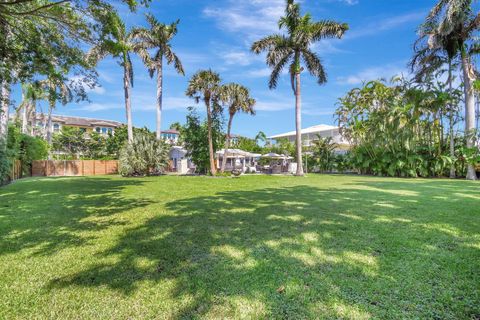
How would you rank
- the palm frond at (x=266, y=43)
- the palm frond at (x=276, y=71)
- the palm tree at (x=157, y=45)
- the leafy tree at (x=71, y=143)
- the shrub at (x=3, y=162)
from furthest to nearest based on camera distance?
the leafy tree at (x=71, y=143) < the palm tree at (x=157, y=45) < the palm frond at (x=276, y=71) < the palm frond at (x=266, y=43) < the shrub at (x=3, y=162)

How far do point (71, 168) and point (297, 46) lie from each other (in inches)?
851

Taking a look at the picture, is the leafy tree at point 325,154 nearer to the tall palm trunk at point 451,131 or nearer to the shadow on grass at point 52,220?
the tall palm trunk at point 451,131

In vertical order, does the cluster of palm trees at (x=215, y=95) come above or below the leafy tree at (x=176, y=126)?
below

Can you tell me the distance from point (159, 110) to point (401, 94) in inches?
691

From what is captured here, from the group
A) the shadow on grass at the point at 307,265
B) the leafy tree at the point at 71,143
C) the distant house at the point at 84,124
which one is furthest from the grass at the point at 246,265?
the distant house at the point at 84,124

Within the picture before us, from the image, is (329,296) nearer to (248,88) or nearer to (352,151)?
(248,88)

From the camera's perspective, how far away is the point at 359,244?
311 cm

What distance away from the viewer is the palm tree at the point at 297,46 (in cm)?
1661

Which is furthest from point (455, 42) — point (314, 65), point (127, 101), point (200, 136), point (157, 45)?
point (127, 101)

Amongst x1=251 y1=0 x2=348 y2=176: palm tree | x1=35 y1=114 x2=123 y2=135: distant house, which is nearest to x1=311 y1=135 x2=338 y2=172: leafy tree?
x1=251 y1=0 x2=348 y2=176: palm tree

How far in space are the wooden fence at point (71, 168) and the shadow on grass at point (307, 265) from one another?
22.5m

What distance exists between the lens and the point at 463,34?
1380 centimetres

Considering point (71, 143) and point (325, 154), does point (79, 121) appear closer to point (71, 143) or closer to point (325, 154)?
point (71, 143)

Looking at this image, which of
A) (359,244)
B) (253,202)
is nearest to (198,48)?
(253,202)
